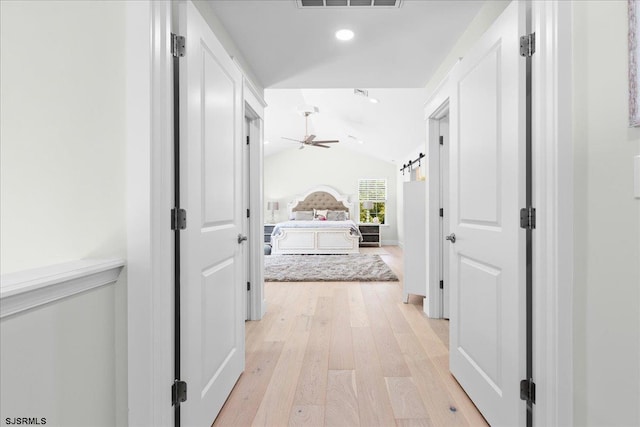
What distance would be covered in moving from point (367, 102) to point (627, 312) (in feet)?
16.6

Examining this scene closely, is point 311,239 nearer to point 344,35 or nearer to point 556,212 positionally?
point 344,35

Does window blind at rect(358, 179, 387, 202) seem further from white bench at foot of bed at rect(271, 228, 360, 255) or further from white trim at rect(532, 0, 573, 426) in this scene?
white trim at rect(532, 0, 573, 426)

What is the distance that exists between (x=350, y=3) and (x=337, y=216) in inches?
289

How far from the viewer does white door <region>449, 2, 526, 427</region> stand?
1.42m

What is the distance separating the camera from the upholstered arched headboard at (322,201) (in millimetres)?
9633

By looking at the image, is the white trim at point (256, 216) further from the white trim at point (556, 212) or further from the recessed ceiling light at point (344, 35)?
the white trim at point (556, 212)

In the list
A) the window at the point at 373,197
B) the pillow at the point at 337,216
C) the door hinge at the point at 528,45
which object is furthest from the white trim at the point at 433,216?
the window at the point at 373,197

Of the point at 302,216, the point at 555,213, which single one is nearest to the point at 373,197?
the point at 302,216

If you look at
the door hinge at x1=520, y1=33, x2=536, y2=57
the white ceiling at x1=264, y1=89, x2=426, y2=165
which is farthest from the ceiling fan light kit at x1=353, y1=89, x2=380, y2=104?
the door hinge at x1=520, y1=33, x2=536, y2=57

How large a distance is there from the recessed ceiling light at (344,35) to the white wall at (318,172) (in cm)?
734

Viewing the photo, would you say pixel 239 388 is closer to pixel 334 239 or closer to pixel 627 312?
pixel 627 312

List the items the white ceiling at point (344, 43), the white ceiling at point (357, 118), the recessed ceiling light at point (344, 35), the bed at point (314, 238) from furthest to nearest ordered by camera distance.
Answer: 1. the bed at point (314, 238)
2. the white ceiling at point (357, 118)
3. the recessed ceiling light at point (344, 35)
4. the white ceiling at point (344, 43)

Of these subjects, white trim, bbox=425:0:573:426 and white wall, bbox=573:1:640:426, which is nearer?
white wall, bbox=573:1:640:426

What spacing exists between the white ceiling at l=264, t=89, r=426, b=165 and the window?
33.0 inches
